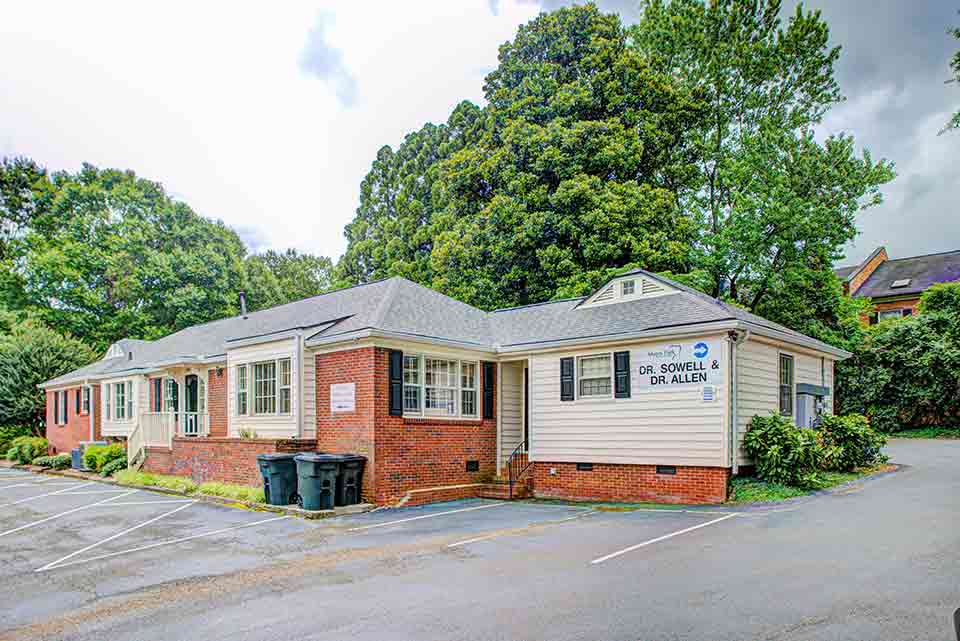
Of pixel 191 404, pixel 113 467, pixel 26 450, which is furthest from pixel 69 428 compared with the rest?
pixel 191 404

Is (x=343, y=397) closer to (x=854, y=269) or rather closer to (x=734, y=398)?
(x=734, y=398)

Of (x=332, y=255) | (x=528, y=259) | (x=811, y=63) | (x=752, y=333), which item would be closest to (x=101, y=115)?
(x=528, y=259)

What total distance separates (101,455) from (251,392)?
28.7 ft

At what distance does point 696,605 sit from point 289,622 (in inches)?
155

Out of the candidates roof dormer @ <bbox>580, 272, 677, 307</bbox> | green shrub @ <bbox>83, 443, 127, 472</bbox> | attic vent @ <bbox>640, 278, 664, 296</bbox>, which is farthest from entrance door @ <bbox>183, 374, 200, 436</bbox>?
attic vent @ <bbox>640, 278, 664, 296</bbox>

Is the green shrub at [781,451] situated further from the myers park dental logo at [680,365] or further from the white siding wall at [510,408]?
the white siding wall at [510,408]

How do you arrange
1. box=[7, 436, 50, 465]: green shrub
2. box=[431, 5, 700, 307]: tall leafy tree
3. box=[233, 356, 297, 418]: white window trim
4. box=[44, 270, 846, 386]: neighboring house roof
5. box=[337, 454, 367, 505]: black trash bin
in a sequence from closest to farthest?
box=[337, 454, 367, 505]: black trash bin, box=[44, 270, 846, 386]: neighboring house roof, box=[233, 356, 297, 418]: white window trim, box=[431, 5, 700, 307]: tall leafy tree, box=[7, 436, 50, 465]: green shrub

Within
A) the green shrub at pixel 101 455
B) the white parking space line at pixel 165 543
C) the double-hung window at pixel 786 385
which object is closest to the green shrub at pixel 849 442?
the double-hung window at pixel 786 385

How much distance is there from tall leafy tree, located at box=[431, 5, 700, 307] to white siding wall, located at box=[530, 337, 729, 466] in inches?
388

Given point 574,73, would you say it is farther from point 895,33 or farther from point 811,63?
point 895,33

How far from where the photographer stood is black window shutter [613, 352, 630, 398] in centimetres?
1458

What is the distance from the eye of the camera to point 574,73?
28.9 metres

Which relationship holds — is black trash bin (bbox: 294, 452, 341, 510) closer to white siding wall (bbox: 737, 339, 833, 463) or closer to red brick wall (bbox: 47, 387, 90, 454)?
white siding wall (bbox: 737, 339, 833, 463)

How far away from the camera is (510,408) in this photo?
1744 centimetres
